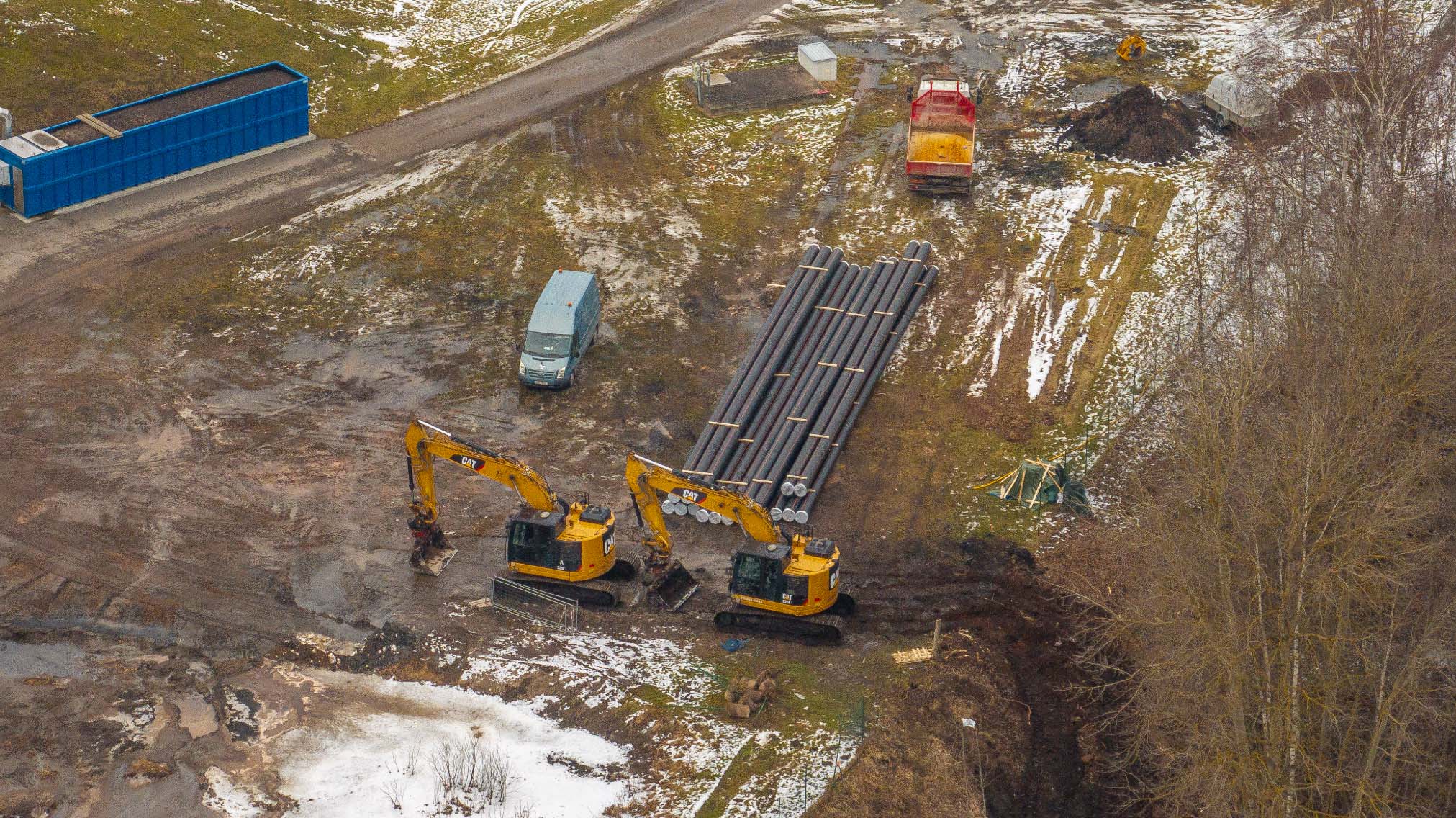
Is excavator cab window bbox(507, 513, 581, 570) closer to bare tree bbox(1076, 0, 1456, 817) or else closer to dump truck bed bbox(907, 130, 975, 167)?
bare tree bbox(1076, 0, 1456, 817)

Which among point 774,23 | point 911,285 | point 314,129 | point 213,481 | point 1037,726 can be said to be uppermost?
point 774,23

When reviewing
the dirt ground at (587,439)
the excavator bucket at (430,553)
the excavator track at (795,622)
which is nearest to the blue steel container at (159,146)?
the dirt ground at (587,439)

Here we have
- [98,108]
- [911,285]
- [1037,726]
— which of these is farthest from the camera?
[98,108]

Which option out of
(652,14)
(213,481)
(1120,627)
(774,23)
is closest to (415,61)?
(652,14)

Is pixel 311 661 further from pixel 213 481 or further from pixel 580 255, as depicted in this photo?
pixel 580 255

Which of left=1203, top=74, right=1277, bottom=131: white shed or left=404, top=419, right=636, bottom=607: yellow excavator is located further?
left=1203, top=74, right=1277, bottom=131: white shed

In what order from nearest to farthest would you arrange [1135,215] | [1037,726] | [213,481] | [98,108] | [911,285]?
1. [1037,726]
2. [213,481]
3. [911,285]
4. [1135,215]
5. [98,108]

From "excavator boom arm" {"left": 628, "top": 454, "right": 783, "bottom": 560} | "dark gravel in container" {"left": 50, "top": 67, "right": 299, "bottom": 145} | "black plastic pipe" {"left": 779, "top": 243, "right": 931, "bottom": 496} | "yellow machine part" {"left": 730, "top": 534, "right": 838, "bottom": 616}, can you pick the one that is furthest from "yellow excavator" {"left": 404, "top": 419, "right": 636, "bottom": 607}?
"dark gravel in container" {"left": 50, "top": 67, "right": 299, "bottom": 145}
